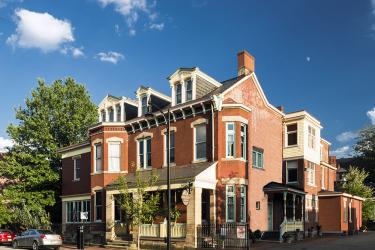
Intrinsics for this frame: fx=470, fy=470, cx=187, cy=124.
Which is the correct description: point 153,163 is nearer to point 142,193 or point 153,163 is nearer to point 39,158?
point 142,193

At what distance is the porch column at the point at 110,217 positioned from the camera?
1290 inches

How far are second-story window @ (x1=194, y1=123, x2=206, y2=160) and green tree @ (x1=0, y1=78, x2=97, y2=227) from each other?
1889 centimetres

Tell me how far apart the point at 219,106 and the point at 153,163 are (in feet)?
23.9

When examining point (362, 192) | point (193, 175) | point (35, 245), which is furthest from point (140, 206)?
point (362, 192)

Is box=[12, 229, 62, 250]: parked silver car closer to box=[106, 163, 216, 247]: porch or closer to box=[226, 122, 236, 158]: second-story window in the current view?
box=[106, 163, 216, 247]: porch

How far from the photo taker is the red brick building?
28.8m

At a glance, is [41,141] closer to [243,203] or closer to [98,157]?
[98,157]

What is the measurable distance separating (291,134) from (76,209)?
18.8 m

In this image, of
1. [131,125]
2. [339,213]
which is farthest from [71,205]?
[339,213]

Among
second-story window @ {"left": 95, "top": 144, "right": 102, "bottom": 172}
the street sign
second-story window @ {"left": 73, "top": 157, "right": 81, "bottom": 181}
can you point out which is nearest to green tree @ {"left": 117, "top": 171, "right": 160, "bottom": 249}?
the street sign

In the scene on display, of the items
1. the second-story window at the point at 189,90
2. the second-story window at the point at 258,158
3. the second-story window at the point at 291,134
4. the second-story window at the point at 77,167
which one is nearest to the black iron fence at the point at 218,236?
the second-story window at the point at 258,158

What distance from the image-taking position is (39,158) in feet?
149

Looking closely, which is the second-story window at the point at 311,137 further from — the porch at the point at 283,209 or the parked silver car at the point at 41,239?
the parked silver car at the point at 41,239

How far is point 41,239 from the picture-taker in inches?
1165
